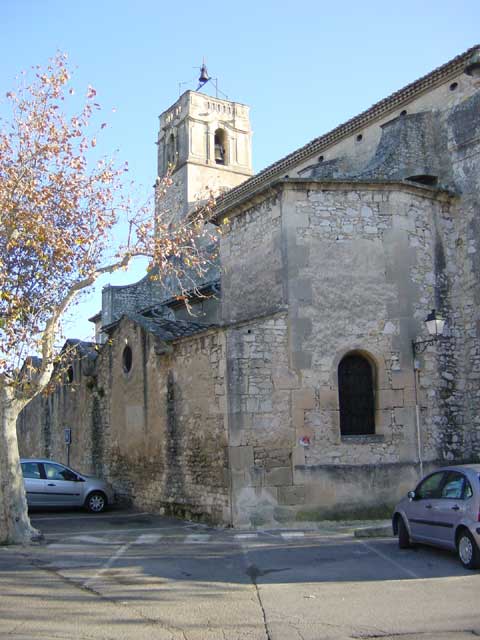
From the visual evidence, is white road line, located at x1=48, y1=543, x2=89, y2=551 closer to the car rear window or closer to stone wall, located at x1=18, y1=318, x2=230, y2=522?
stone wall, located at x1=18, y1=318, x2=230, y2=522

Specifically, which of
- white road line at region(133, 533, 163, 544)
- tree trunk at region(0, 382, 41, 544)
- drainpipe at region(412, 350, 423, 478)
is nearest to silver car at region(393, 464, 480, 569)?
drainpipe at region(412, 350, 423, 478)

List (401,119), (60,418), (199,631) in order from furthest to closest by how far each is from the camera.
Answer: (60,418) < (401,119) < (199,631)

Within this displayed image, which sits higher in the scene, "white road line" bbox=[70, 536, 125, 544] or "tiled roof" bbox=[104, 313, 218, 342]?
"tiled roof" bbox=[104, 313, 218, 342]

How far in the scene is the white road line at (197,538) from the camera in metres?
11.1

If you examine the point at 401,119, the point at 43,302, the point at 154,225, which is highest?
the point at 401,119

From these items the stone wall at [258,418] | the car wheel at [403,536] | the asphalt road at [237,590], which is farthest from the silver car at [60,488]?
the car wheel at [403,536]

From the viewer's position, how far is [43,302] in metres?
11.8

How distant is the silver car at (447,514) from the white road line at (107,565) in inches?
160

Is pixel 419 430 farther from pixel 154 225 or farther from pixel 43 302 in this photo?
pixel 43 302

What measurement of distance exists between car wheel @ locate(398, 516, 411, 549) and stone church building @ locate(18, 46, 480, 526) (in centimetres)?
264

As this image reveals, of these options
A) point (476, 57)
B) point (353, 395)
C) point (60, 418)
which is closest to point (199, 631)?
point (353, 395)

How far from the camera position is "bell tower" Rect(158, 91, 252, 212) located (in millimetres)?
37000

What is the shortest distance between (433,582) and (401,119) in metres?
11.8

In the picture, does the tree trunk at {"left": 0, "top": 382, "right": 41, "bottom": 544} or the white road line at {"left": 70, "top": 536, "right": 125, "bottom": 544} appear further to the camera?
the white road line at {"left": 70, "top": 536, "right": 125, "bottom": 544}
